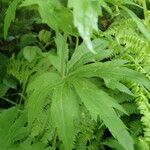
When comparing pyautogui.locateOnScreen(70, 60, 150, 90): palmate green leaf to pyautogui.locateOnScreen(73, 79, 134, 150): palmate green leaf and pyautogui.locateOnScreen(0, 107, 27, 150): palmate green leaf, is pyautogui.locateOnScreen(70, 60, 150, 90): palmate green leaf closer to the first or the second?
pyautogui.locateOnScreen(73, 79, 134, 150): palmate green leaf

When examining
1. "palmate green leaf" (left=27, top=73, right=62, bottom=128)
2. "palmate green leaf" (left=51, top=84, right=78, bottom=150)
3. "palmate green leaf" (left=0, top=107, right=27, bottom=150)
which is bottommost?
"palmate green leaf" (left=0, top=107, right=27, bottom=150)

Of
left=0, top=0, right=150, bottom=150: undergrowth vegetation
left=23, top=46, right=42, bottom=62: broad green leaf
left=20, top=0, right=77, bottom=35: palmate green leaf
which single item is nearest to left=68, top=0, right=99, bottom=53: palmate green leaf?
left=0, top=0, right=150, bottom=150: undergrowth vegetation

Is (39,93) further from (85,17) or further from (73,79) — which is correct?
(85,17)

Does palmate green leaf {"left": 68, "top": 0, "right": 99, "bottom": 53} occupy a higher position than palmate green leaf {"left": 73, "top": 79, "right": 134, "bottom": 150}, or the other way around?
palmate green leaf {"left": 68, "top": 0, "right": 99, "bottom": 53}

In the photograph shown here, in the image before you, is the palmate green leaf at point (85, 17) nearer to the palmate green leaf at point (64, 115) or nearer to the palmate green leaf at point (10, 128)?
the palmate green leaf at point (64, 115)

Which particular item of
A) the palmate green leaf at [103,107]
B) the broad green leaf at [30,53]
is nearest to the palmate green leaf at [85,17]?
the palmate green leaf at [103,107]

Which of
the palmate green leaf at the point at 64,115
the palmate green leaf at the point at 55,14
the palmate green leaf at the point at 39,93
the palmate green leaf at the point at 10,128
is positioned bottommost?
the palmate green leaf at the point at 10,128

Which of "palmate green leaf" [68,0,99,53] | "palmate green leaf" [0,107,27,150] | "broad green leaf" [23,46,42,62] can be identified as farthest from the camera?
"broad green leaf" [23,46,42,62]
